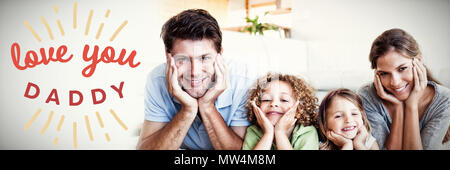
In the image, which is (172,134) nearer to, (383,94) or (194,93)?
(194,93)

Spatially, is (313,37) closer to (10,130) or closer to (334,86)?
(334,86)

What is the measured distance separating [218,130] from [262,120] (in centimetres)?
17

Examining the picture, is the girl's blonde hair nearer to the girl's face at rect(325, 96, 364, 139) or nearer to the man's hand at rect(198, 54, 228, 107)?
the girl's face at rect(325, 96, 364, 139)

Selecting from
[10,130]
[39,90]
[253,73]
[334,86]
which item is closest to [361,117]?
[334,86]

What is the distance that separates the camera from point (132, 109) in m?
1.57

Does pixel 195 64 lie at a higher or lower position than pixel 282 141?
higher

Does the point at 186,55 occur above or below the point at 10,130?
above

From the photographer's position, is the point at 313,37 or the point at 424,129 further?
the point at 313,37

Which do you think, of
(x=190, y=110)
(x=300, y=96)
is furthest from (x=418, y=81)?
(x=190, y=110)

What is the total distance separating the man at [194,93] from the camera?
1.47 meters

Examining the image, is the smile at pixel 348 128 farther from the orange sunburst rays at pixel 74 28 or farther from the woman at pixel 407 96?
the orange sunburst rays at pixel 74 28

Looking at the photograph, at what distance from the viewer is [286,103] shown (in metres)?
1.48
